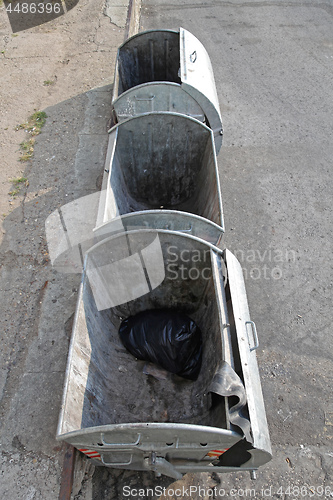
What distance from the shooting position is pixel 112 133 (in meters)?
4.34

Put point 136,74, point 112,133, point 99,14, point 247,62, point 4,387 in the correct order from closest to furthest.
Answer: point 4,387, point 112,133, point 136,74, point 247,62, point 99,14

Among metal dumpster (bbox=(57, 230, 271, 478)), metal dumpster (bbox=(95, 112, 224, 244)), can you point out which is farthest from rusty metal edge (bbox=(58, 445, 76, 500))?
metal dumpster (bbox=(95, 112, 224, 244))

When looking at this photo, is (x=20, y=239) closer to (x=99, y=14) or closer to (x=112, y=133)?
(x=112, y=133)

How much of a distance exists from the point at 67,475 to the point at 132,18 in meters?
9.45

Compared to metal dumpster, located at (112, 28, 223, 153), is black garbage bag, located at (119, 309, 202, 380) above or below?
below

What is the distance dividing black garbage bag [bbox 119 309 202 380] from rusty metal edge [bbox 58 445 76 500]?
111 centimetres

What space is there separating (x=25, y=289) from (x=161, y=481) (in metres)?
2.83

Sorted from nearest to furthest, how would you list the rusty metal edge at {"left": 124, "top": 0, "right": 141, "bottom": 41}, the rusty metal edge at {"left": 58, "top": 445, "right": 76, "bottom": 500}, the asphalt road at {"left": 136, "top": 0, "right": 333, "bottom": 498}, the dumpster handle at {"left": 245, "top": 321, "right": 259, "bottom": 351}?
the dumpster handle at {"left": 245, "top": 321, "right": 259, "bottom": 351} → the rusty metal edge at {"left": 58, "top": 445, "right": 76, "bottom": 500} → the asphalt road at {"left": 136, "top": 0, "right": 333, "bottom": 498} → the rusty metal edge at {"left": 124, "top": 0, "right": 141, "bottom": 41}

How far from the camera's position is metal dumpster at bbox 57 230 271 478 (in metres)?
2.44

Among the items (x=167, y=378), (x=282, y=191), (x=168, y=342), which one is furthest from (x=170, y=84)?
(x=167, y=378)

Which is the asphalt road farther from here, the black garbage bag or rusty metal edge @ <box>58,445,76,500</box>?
rusty metal edge @ <box>58,445,76,500</box>

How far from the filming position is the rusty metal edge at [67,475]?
10.2 feet

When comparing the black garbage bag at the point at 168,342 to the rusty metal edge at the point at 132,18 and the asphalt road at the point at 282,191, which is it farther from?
the rusty metal edge at the point at 132,18

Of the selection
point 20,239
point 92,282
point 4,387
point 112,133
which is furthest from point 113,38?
point 4,387
